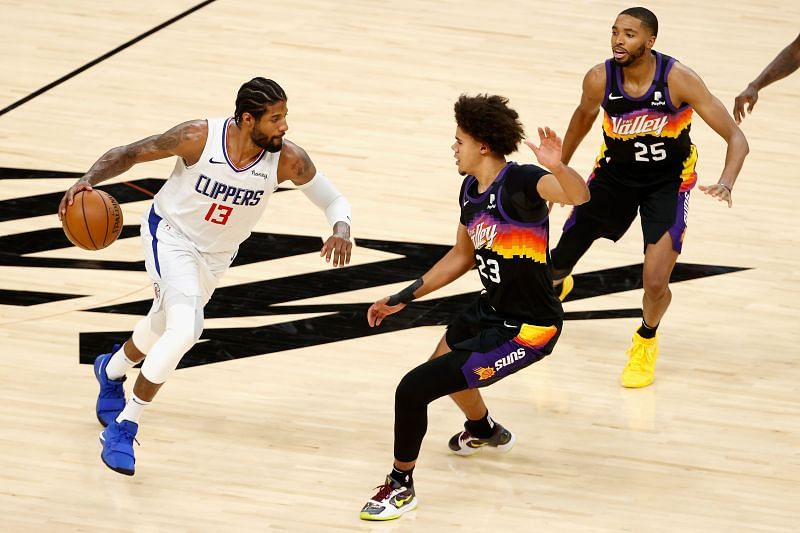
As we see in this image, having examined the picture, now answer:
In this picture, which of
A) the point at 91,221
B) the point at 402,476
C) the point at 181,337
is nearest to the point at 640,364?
the point at 402,476

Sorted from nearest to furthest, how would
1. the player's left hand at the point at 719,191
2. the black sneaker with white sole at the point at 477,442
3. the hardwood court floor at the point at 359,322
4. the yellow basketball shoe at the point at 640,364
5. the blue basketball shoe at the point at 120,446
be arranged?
the blue basketball shoe at the point at 120,446 < the hardwood court floor at the point at 359,322 < the player's left hand at the point at 719,191 < the black sneaker with white sole at the point at 477,442 < the yellow basketball shoe at the point at 640,364

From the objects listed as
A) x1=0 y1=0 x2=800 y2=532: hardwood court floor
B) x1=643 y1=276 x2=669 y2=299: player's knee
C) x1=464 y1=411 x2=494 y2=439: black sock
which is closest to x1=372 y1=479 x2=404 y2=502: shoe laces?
x1=0 y1=0 x2=800 y2=532: hardwood court floor

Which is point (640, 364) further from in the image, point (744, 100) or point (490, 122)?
point (490, 122)

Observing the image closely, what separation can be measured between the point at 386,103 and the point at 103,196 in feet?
16.5

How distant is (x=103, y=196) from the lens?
6098mm

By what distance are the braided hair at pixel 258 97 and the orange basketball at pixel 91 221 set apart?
2.64ft

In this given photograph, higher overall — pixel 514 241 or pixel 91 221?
pixel 514 241

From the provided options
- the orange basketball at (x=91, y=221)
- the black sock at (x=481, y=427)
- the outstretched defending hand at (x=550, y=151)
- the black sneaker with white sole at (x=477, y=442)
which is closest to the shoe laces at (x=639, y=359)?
the black sneaker with white sole at (x=477, y=442)

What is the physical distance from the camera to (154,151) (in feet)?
18.7

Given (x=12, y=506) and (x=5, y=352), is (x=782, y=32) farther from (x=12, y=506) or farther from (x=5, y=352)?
(x=12, y=506)

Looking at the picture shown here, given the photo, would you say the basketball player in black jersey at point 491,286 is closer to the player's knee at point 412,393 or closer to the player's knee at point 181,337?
the player's knee at point 412,393

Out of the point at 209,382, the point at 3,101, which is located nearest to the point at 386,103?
the point at 3,101

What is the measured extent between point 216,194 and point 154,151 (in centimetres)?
33

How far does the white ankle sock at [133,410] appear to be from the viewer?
227 inches
